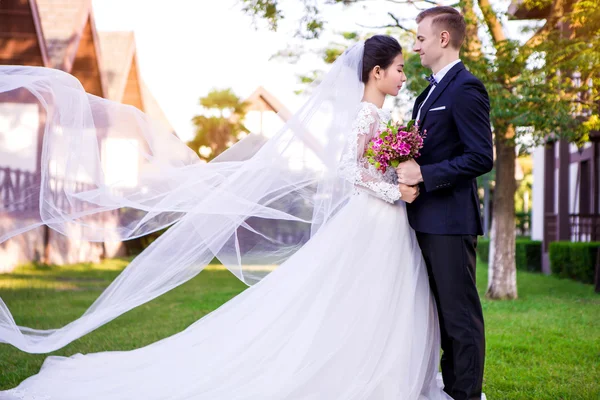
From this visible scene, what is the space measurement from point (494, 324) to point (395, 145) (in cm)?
571

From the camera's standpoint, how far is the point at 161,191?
4.96m

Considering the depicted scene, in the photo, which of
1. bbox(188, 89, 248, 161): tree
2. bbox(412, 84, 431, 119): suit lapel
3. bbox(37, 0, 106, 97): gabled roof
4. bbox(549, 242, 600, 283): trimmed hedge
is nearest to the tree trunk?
bbox(549, 242, 600, 283): trimmed hedge

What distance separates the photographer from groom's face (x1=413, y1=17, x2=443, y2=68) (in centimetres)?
424

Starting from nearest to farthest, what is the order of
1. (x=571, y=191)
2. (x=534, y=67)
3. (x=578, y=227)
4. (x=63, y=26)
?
(x=534, y=67) → (x=578, y=227) → (x=63, y=26) → (x=571, y=191)

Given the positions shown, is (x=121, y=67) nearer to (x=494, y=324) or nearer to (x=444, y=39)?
(x=494, y=324)

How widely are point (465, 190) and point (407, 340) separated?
3.20ft

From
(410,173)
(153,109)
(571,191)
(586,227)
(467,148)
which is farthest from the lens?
(153,109)

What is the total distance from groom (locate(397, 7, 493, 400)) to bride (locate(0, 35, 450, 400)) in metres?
0.16

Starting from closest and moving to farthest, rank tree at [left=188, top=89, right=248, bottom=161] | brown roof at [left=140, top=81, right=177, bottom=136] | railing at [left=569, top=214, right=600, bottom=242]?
railing at [left=569, top=214, right=600, bottom=242]
brown roof at [left=140, top=81, right=177, bottom=136]
tree at [left=188, top=89, right=248, bottom=161]

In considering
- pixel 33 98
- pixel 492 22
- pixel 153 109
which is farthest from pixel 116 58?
pixel 33 98

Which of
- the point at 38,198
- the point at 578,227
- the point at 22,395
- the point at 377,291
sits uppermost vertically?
the point at 38,198

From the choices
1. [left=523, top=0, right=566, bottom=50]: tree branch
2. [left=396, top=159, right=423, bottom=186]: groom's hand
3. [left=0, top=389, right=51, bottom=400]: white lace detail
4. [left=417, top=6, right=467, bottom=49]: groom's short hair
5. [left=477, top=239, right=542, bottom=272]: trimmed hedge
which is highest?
[left=523, top=0, right=566, bottom=50]: tree branch

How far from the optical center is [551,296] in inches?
507

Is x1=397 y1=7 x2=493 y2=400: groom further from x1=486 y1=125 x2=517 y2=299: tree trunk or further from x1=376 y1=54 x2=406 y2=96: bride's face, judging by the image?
x1=486 y1=125 x2=517 y2=299: tree trunk
